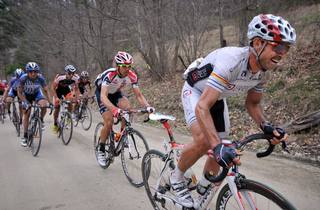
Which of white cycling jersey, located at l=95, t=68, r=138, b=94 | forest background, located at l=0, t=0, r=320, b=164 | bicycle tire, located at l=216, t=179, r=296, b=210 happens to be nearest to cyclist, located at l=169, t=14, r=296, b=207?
bicycle tire, located at l=216, t=179, r=296, b=210

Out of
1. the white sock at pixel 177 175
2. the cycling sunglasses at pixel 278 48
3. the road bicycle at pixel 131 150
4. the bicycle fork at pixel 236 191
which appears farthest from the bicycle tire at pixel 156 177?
the cycling sunglasses at pixel 278 48


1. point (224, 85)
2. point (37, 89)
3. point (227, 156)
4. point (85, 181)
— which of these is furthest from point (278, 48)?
point (37, 89)

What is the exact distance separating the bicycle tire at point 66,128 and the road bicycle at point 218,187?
176 inches

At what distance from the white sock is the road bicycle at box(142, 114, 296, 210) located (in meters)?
0.10

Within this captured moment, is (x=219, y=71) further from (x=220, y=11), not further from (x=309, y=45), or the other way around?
(x=220, y=11)

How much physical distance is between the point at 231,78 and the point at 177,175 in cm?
121

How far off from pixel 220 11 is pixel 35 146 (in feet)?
30.5

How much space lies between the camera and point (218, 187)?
7.27ft

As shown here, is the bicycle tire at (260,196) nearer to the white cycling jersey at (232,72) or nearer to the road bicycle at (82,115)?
the white cycling jersey at (232,72)

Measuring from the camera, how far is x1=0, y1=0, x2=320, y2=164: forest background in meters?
6.94

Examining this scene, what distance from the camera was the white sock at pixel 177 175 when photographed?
102 inches

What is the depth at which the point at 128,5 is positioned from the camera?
13633mm

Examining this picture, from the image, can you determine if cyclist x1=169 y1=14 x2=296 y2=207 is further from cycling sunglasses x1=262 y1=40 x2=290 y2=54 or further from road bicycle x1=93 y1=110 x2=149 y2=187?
road bicycle x1=93 y1=110 x2=149 y2=187

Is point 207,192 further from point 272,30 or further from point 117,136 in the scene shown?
point 117,136
